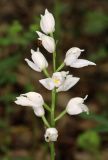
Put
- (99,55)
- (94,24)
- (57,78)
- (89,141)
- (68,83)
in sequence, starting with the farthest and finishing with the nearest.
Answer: (94,24) < (99,55) < (89,141) < (68,83) < (57,78)

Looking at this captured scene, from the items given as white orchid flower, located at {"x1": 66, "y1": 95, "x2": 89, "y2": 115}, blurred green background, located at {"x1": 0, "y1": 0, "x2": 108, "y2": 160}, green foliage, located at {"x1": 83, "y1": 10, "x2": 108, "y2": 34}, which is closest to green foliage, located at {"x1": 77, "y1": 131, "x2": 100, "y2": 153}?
blurred green background, located at {"x1": 0, "y1": 0, "x2": 108, "y2": 160}

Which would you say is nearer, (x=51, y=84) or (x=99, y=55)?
(x=51, y=84)

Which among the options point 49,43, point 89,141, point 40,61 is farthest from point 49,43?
point 89,141

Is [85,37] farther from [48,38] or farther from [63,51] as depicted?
[48,38]

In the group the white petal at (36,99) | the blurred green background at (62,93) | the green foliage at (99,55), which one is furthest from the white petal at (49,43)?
the green foliage at (99,55)

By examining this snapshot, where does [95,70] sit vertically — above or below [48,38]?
above

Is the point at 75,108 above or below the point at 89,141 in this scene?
below

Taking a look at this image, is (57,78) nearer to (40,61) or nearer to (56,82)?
(56,82)

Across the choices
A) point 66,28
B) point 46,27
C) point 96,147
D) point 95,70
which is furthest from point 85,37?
point 46,27
